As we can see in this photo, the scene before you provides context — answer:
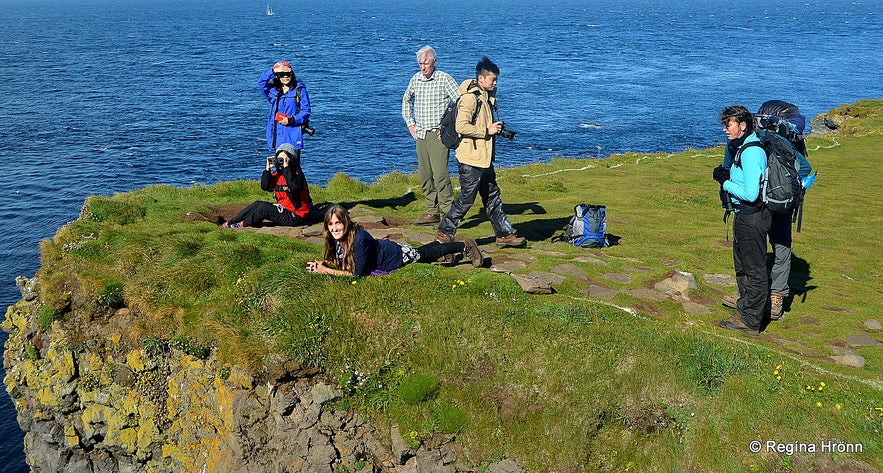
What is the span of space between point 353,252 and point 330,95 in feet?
184

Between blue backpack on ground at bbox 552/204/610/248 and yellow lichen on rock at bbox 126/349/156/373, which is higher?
blue backpack on ground at bbox 552/204/610/248

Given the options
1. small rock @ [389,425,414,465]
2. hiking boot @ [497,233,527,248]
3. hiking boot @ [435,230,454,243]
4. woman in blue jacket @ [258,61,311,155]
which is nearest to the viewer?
small rock @ [389,425,414,465]

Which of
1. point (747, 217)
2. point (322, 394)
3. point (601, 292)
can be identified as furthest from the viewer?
point (601, 292)

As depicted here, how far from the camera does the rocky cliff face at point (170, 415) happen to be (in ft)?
35.2

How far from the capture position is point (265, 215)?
16484 mm

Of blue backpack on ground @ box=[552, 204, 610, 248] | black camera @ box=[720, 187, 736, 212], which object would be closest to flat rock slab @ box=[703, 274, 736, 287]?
blue backpack on ground @ box=[552, 204, 610, 248]

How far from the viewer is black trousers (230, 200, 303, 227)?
16438mm

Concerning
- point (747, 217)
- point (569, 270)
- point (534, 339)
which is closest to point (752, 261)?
point (747, 217)

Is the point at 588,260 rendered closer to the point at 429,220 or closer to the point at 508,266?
the point at 508,266

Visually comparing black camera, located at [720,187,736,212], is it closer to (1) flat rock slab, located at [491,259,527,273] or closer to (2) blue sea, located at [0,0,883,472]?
(1) flat rock slab, located at [491,259,527,273]

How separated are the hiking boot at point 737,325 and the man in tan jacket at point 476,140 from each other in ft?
17.3

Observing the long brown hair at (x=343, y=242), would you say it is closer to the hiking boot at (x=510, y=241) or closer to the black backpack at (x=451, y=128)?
the black backpack at (x=451, y=128)

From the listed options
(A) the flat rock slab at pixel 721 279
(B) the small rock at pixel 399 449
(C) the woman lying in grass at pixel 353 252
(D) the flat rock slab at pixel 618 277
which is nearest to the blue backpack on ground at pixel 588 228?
(D) the flat rock slab at pixel 618 277

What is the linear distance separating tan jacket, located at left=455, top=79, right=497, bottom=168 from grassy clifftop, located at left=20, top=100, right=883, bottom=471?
2273 mm
